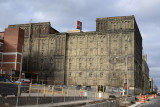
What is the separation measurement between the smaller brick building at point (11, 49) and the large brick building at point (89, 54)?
21.3 metres

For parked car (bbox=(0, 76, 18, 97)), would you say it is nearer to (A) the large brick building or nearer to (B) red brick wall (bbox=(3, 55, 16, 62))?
(B) red brick wall (bbox=(3, 55, 16, 62))

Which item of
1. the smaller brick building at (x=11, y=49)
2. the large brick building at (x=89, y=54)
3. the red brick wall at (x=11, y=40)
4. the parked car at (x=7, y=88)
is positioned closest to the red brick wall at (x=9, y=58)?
the smaller brick building at (x=11, y=49)

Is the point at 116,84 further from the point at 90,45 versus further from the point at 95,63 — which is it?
the point at 90,45

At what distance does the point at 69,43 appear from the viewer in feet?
312

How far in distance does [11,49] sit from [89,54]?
31.7 metres

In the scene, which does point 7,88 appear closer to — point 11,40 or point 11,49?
point 11,49

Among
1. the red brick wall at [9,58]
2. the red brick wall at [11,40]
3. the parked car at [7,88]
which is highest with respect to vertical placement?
the red brick wall at [11,40]

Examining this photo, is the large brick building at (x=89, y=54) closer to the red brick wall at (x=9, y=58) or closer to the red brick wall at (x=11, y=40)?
the red brick wall at (x=9, y=58)

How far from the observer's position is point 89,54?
91312mm

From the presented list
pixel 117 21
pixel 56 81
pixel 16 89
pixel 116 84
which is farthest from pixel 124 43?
pixel 16 89

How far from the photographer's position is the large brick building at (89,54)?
86.3 meters

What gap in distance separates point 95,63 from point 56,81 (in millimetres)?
17275

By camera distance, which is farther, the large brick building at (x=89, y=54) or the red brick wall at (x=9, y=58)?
the large brick building at (x=89, y=54)

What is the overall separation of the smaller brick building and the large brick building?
840 inches
